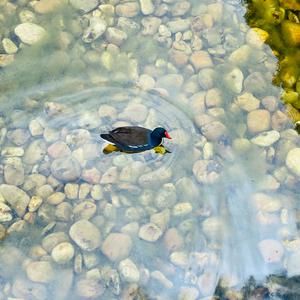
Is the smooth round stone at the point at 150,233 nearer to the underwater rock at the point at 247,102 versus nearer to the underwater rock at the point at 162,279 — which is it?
the underwater rock at the point at 162,279

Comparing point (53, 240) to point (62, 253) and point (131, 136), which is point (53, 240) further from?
point (131, 136)

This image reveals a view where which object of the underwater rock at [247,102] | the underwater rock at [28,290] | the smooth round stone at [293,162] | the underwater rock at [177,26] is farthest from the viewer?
the underwater rock at [177,26]

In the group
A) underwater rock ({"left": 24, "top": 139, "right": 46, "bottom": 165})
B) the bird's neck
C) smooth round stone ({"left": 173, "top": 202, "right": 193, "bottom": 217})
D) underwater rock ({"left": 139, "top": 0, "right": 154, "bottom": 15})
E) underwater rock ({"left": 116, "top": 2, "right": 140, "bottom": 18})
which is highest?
underwater rock ({"left": 139, "top": 0, "right": 154, "bottom": 15})

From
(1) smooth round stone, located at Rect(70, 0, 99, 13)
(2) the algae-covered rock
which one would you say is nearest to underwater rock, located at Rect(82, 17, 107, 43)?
(1) smooth round stone, located at Rect(70, 0, 99, 13)

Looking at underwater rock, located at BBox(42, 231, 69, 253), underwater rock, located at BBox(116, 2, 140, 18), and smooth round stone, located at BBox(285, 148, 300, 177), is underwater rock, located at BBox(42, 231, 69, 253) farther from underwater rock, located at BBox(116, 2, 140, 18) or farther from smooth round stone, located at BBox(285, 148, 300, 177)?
underwater rock, located at BBox(116, 2, 140, 18)

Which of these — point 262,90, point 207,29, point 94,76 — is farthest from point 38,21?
point 262,90

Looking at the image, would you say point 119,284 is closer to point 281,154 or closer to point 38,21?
point 281,154

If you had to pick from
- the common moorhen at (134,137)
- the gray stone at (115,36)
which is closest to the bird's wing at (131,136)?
the common moorhen at (134,137)

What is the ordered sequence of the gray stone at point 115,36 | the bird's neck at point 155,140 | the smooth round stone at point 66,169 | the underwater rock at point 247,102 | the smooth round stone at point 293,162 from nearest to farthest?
the bird's neck at point 155,140 < the smooth round stone at point 66,169 < the smooth round stone at point 293,162 < the underwater rock at point 247,102 < the gray stone at point 115,36
